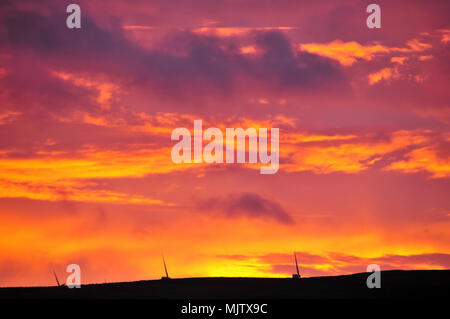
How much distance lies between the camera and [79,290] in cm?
14038

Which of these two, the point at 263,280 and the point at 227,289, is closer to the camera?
the point at 227,289

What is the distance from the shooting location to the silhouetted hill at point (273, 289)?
401 feet

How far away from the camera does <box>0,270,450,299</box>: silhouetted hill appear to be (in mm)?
122125

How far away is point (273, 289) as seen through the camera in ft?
439

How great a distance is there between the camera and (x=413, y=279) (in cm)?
13275
